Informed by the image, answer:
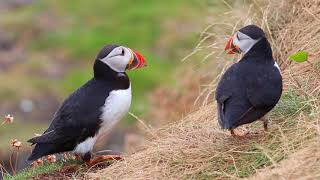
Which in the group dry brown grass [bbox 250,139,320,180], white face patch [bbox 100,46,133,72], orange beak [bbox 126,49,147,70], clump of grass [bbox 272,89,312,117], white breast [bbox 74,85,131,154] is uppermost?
white face patch [bbox 100,46,133,72]

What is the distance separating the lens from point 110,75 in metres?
5.38

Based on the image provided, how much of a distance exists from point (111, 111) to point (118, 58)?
0.39 m

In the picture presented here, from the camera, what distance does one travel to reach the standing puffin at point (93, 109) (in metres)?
5.25

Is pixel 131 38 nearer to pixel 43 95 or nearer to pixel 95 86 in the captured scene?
pixel 43 95

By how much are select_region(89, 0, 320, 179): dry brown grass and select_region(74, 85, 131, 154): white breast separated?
0.23 m

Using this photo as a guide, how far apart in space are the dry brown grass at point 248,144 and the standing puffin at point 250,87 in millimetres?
177

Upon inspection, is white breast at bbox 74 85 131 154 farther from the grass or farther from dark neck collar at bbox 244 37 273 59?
dark neck collar at bbox 244 37 273 59

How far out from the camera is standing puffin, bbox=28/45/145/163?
17.2 ft

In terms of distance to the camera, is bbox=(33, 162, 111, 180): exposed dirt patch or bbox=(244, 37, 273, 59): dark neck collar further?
bbox=(33, 162, 111, 180): exposed dirt patch

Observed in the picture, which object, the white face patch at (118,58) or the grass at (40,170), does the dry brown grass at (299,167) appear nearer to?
the white face patch at (118,58)

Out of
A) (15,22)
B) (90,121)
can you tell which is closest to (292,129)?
(90,121)

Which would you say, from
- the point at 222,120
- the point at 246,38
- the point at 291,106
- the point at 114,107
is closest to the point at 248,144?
the point at 222,120

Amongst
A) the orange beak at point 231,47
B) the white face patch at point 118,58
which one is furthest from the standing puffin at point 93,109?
the orange beak at point 231,47

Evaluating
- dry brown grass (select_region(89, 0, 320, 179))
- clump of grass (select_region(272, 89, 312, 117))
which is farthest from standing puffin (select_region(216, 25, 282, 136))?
clump of grass (select_region(272, 89, 312, 117))
